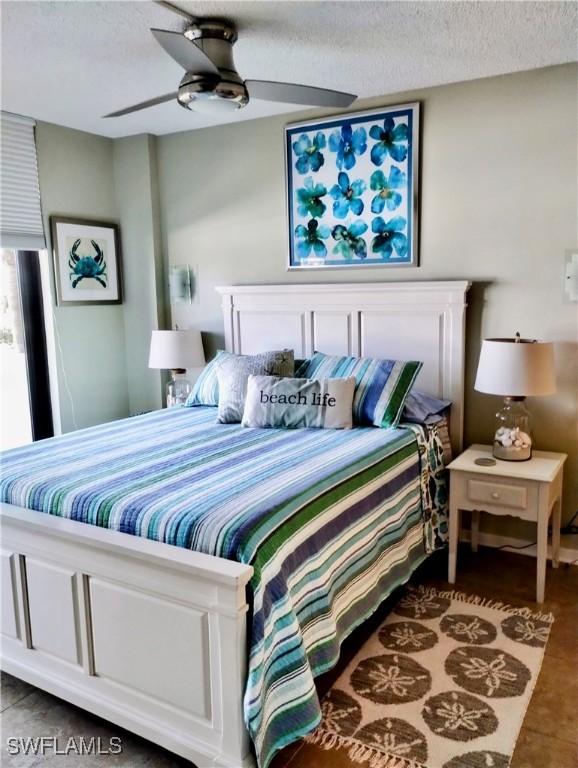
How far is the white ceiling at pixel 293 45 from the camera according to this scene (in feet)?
7.39

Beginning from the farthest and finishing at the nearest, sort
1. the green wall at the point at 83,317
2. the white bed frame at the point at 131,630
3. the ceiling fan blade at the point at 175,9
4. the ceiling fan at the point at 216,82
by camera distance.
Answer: the green wall at the point at 83,317, the ceiling fan blade at the point at 175,9, the ceiling fan at the point at 216,82, the white bed frame at the point at 131,630

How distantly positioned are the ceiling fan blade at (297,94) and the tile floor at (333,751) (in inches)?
84.8

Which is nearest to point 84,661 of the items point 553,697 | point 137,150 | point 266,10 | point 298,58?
point 553,697

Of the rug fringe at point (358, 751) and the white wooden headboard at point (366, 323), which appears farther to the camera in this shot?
the white wooden headboard at point (366, 323)

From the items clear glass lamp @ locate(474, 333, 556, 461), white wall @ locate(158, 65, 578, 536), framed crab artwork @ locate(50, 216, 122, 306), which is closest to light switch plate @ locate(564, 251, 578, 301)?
white wall @ locate(158, 65, 578, 536)

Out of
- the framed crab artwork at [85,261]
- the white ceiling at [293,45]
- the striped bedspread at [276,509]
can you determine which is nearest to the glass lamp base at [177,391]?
the framed crab artwork at [85,261]

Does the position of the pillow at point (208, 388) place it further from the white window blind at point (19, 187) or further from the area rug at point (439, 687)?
the area rug at point (439, 687)

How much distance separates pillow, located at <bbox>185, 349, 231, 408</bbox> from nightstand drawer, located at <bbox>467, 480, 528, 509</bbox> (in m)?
1.51

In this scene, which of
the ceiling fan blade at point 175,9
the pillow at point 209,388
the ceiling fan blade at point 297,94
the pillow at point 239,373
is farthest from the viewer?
the pillow at point 209,388

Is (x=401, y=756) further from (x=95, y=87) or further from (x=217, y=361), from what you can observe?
(x=95, y=87)

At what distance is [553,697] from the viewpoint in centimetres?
206

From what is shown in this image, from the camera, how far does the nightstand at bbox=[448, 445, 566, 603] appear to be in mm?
2629

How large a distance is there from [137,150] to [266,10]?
208 centimetres

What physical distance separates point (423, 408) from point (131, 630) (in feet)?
5.99
